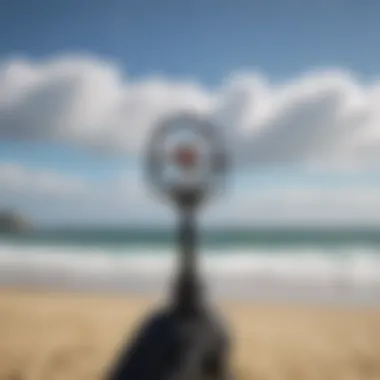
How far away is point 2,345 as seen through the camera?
2119 millimetres

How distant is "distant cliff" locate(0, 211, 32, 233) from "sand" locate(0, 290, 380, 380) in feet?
2.29

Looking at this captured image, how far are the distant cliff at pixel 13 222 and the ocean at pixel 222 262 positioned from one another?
140 mm

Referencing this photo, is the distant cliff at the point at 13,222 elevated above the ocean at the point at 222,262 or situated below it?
above

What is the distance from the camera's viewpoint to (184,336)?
120 cm

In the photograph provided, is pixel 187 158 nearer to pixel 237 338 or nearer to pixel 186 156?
pixel 186 156

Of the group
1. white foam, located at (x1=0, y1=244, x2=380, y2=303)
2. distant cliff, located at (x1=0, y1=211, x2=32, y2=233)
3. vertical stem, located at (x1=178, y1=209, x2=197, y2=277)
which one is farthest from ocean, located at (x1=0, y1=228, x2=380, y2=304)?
vertical stem, located at (x1=178, y1=209, x2=197, y2=277)

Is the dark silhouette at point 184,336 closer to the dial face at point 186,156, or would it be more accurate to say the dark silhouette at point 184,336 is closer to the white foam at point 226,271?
the dial face at point 186,156

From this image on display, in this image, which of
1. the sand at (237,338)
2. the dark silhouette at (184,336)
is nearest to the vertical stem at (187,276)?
the dark silhouette at (184,336)

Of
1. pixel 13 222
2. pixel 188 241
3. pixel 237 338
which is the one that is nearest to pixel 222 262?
pixel 13 222

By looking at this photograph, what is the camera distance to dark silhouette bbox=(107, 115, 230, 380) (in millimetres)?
1190

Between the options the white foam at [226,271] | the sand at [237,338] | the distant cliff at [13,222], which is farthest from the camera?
the distant cliff at [13,222]

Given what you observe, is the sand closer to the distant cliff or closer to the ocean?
the ocean

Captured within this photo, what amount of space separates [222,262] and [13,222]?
50.8 inches

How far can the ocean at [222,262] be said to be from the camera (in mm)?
3396
